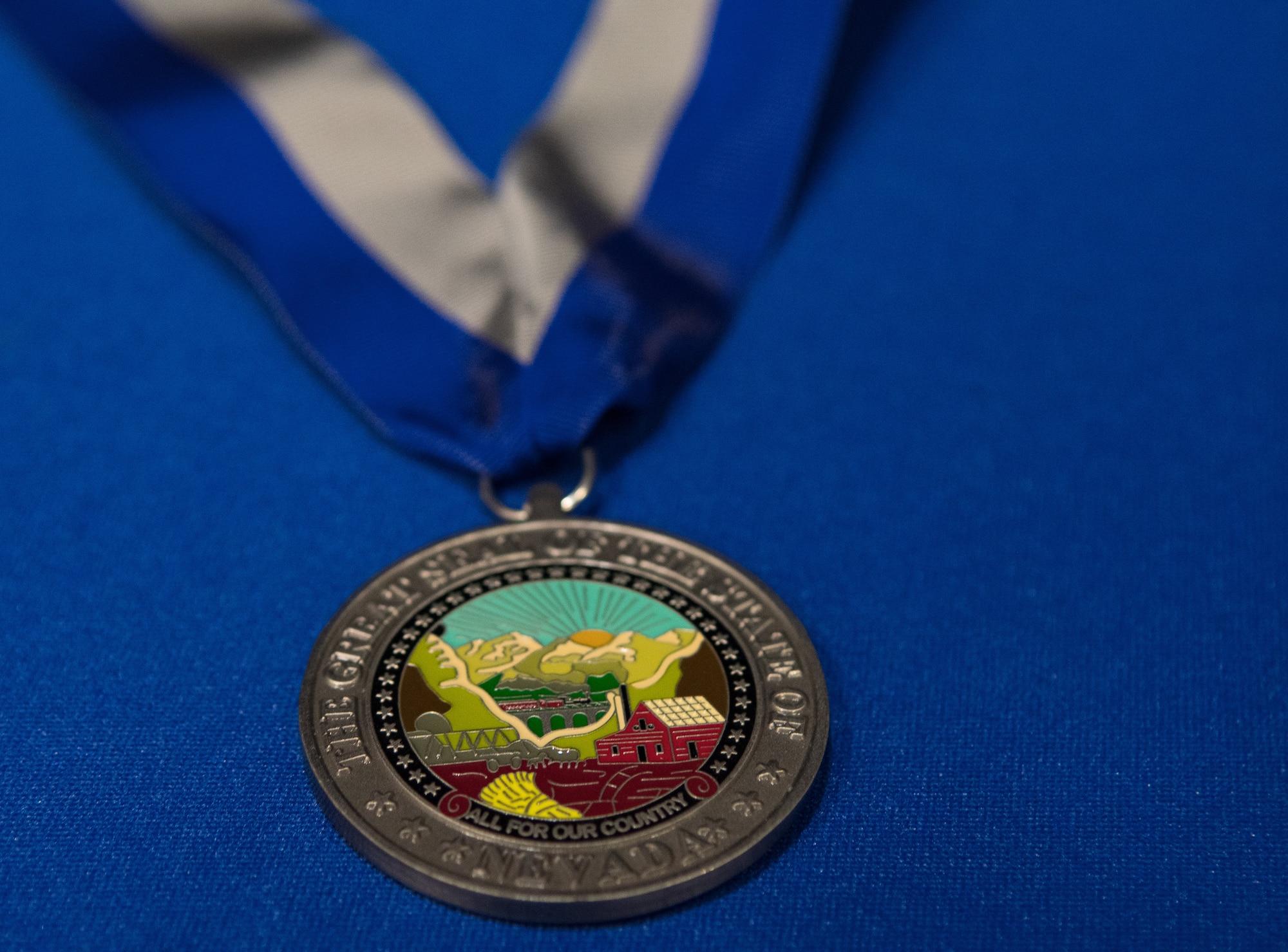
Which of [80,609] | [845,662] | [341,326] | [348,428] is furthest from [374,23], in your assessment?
[845,662]

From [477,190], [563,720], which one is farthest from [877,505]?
[477,190]

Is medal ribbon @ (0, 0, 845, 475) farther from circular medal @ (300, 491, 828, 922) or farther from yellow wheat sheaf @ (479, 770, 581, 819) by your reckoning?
yellow wheat sheaf @ (479, 770, 581, 819)

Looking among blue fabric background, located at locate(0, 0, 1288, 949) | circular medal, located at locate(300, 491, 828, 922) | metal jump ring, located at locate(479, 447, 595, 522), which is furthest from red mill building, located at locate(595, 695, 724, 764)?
metal jump ring, located at locate(479, 447, 595, 522)

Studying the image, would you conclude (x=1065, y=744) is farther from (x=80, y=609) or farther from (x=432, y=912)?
(x=80, y=609)

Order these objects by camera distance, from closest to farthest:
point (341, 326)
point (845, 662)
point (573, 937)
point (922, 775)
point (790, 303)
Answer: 1. point (573, 937)
2. point (922, 775)
3. point (845, 662)
4. point (341, 326)
5. point (790, 303)

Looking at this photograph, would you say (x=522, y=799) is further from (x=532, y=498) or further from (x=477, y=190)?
(x=477, y=190)

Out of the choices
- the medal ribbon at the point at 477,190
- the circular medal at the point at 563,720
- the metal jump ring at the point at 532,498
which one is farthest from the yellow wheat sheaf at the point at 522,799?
the medal ribbon at the point at 477,190
